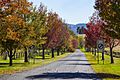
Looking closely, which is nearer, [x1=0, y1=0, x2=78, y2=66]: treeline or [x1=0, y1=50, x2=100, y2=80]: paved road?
[x1=0, y1=50, x2=100, y2=80]: paved road

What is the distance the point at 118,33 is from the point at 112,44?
2790 cm

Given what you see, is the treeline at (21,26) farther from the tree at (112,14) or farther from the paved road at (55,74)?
the tree at (112,14)

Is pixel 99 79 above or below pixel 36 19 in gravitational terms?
below

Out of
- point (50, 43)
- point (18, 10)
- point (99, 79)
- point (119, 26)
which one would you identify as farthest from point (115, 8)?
point (50, 43)

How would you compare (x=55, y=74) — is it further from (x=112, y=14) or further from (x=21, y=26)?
(x=21, y=26)

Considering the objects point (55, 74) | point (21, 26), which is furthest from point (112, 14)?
point (21, 26)

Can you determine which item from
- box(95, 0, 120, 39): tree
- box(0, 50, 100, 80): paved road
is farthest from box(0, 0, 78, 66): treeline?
box(95, 0, 120, 39): tree

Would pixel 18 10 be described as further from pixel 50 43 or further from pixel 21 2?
pixel 50 43

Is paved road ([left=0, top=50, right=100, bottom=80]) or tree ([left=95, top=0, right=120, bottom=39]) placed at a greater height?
tree ([left=95, top=0, right=120, bottom=39])

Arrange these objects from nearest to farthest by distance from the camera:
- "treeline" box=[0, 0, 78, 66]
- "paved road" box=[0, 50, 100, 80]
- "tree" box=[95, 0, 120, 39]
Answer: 1. "paved road" box=[0, 50, 100, 80]
2. "tree" box=[95, 0, 120, 39]
3. "treeline" box=[0, 0, 78, 66]

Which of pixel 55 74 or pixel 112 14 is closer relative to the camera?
pixel 55 74

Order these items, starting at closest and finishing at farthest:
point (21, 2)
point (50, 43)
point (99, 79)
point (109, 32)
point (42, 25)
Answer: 1. point (99, 79)
2. point (109, 32)
3. point (21, 2)
4. point (42, 25)
5. point (50, 43)

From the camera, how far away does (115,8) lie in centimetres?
3581

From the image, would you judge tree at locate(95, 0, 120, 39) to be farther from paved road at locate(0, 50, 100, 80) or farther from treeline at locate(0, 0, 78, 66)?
treeline at locate(0, 0, 78, 66)
